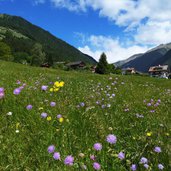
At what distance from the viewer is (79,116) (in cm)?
521

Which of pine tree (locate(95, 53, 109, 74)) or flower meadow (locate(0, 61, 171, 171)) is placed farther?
pine tree (locate(95, 53, 109, 74))

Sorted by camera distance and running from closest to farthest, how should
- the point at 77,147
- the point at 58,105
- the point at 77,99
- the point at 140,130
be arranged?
the point at 77,147 < the point at 140,130 < the point at 58,105 < the point at 77,99

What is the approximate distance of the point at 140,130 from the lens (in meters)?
4.87

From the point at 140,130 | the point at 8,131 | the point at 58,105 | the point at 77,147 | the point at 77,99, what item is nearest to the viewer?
the point at 77,147

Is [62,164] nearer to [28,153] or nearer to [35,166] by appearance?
[35,166]

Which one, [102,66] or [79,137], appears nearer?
[79,137]

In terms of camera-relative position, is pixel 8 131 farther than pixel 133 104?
No

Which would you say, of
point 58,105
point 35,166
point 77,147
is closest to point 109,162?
point 77,147

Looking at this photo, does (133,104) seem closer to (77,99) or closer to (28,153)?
(77,99)

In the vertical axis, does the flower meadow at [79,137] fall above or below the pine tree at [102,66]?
above

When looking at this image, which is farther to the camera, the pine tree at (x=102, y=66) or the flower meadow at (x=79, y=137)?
the pine tree at (x=102, y=66)

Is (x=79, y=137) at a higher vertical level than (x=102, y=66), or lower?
higher

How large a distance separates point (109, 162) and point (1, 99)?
3.09 metres

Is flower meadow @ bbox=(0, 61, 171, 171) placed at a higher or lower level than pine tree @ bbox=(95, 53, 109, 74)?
higher
